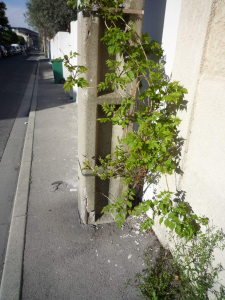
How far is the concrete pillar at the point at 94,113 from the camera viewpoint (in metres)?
2.25

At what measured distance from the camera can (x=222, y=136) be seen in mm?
1771

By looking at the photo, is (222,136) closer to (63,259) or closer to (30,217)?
(63,259)

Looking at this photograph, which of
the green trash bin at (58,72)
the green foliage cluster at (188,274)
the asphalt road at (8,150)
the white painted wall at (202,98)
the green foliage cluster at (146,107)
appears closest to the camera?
the white painted wall at (202,98)

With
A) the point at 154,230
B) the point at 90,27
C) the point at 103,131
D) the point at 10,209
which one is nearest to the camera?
the point at 90,27

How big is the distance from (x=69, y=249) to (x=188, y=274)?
1.42 meters

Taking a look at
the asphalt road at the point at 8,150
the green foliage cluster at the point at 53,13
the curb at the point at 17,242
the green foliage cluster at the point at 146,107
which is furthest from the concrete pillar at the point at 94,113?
the green foliage cluster at the point at 53,13

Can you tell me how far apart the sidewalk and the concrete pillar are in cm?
32

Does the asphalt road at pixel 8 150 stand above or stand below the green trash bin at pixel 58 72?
below

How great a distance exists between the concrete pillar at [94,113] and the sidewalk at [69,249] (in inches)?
12.4

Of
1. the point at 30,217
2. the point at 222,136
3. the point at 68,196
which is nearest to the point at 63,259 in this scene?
the point at 30,217

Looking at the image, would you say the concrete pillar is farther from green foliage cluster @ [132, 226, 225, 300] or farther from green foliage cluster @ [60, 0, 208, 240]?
green foliage cluster @ [132, 226, 225, 300]

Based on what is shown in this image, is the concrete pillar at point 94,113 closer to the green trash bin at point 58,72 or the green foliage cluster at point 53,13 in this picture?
the green trash bin at point 58,72

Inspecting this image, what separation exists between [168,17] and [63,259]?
296 centimetres

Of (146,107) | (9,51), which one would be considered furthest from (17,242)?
(9,51)
